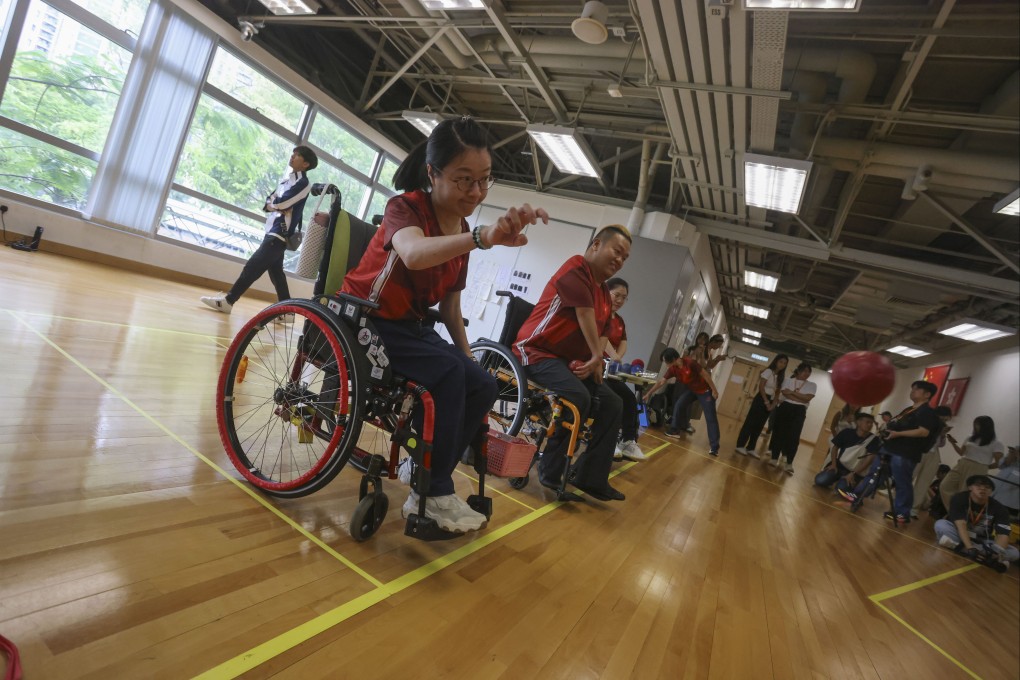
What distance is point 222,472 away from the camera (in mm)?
1624

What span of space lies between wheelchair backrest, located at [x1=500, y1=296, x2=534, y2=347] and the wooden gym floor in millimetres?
756

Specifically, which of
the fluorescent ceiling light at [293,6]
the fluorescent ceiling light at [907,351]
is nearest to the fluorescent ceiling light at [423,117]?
the fluorescent ceiling light at [293,6]

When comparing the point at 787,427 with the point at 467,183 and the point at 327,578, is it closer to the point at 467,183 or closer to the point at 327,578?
the point at 467,183

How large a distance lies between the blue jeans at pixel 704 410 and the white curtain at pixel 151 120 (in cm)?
695

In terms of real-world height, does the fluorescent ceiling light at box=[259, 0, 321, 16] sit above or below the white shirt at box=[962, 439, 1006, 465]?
above

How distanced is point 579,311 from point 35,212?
561 centimetres

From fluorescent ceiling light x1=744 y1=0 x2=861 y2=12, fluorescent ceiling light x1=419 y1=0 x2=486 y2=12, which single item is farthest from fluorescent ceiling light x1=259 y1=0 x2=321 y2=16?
fluorescent ceiling light x1=744 y1=0 x2=861 y2=12

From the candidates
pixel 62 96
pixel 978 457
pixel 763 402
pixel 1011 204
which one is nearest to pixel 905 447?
pixel 978 457

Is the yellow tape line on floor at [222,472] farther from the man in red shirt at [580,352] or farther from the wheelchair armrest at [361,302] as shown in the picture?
the man in red shirt at [580,352]

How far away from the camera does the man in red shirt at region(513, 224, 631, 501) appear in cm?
255

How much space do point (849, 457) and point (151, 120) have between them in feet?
29.6

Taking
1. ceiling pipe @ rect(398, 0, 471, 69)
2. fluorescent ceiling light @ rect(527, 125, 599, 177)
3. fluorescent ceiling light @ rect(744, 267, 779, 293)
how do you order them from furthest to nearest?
fluorescent ceiling light @ rect(744, 267, 779, 293) < fluorescent ceiling light @ rect(527, 125, 599, 177) < ceiling pipe @ rect(398, 0, 471, 69)

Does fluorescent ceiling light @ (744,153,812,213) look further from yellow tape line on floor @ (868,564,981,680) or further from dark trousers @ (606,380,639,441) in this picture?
yellow tape line on floor @ (868,564,981,680)

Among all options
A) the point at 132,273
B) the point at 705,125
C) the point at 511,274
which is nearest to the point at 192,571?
the point at 705,125
